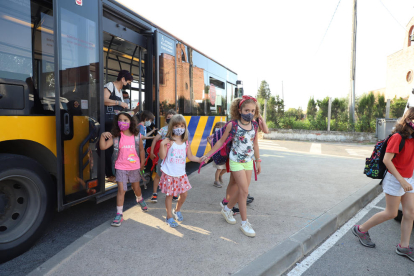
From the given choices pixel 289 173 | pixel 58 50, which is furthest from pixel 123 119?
pixel 289 173

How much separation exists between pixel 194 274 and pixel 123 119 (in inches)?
87.0

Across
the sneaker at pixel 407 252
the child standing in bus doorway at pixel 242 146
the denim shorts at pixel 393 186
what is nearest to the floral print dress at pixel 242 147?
the child standing in bus doorway at pixel 242 146

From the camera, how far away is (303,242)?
334 cm

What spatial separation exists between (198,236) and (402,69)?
1186 inches

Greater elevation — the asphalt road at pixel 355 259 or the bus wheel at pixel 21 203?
the bus wheel at pixel 21 203

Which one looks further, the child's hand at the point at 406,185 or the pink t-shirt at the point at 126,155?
Answer: the pink t-shirt at the point at 126,155

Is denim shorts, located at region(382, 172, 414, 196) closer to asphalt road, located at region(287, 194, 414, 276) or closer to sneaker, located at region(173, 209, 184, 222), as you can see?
asphalt road, located at region(287, 194, 414, 276)

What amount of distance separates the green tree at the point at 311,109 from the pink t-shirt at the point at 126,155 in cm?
1656

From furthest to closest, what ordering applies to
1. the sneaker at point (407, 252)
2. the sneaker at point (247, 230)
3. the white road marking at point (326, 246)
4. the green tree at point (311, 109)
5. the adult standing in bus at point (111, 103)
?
the green tree at point (311, 109), the adult standing in bus at point (111, 103), the sneaker at point (247, 230), the sneaker at point (407, 252), the white road marking at point (326, 246)

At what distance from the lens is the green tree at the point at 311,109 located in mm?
18734

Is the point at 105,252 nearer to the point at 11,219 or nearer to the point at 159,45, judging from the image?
the point at 11,219

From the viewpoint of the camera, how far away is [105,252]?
3.04 meters

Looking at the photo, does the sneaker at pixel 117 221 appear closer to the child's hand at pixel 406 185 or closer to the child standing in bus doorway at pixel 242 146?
the child standing in bus doorway at pixel 242 146

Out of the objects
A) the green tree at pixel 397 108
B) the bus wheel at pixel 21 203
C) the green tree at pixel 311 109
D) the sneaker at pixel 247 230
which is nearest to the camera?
the bus wheel at pixel 21 203
